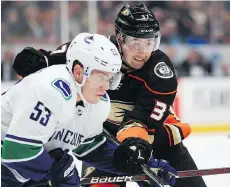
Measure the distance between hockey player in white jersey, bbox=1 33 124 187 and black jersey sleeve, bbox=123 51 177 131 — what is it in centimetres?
35

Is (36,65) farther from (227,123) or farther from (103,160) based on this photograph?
(227,123)

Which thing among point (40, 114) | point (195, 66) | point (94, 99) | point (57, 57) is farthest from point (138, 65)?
point (195, 66)

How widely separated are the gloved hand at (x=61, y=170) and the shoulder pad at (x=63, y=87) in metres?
0.22

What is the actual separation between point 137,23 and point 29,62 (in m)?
0.47

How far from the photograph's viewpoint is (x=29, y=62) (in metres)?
2.19

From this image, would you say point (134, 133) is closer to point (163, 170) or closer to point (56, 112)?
point (163, 170)

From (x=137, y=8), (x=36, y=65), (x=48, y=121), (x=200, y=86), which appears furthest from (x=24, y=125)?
(x=200, y=86)

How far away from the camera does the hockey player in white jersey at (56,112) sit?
5.43ft

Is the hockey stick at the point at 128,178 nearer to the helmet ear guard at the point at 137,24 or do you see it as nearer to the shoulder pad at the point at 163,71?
the shoulder pad at the point at 163,71

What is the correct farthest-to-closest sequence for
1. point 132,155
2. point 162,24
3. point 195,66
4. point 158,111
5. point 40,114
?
1. point 162,24
2. point 195,66
3. point 158,111
4. point 132,155
5. point 40,114

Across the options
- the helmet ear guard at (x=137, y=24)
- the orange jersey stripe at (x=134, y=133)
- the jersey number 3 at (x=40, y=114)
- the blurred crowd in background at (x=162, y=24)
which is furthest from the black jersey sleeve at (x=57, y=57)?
the blurred crowd in background at (x=162, y=24)

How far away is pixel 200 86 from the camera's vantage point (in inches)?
204

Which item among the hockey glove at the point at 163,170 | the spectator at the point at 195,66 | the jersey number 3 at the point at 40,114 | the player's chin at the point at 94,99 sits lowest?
the spectator at the point at 195,66

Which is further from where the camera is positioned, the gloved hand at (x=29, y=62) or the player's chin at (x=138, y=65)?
the player's chin at (x=138, y=65)
